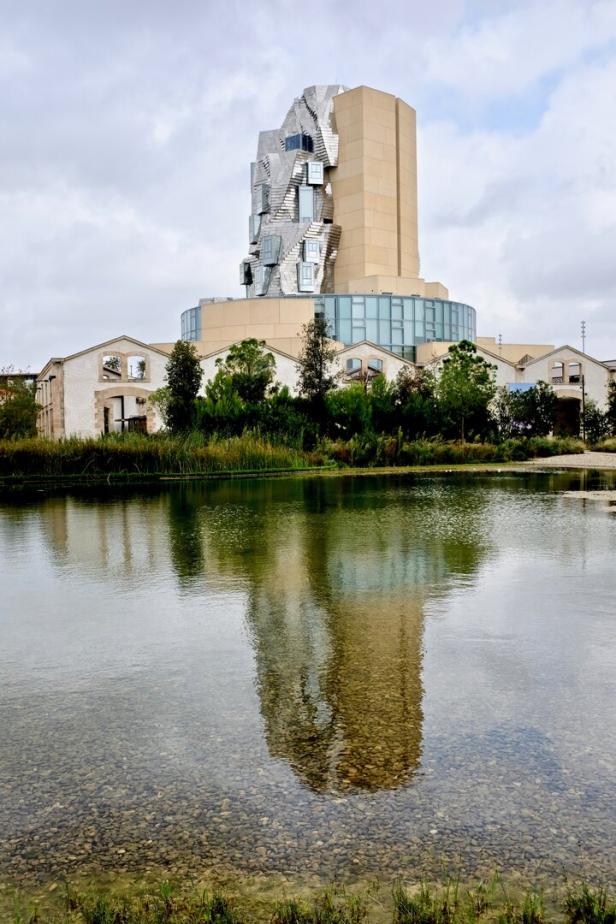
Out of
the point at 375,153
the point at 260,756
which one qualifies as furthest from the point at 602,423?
the point at 260,756

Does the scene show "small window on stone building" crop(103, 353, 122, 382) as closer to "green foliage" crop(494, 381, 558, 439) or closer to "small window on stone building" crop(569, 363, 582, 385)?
"green foliage" crop(494, 381, 558, 439)

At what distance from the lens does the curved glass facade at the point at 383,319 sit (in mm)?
73938

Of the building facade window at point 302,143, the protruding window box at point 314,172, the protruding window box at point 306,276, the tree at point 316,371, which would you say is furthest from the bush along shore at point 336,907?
the building facade window at point 302,143

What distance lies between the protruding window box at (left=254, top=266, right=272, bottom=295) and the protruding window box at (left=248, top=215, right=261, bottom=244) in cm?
418

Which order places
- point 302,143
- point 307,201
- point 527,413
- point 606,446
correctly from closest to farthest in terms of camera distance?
1. point 606,446
2. point 527,413
3. point 307,201
4. point 302,143

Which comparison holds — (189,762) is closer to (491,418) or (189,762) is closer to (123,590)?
(123,590)

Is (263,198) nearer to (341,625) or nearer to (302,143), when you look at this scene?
(302,143)

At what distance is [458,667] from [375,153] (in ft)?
256

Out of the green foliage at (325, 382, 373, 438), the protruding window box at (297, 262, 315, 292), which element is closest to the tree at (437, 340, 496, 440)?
the green foliage at (325, 382, 373, 438)

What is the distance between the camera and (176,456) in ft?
92.3

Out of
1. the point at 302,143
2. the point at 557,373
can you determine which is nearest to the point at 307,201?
the point at 302,143

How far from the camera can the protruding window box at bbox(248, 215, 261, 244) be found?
3440 inches

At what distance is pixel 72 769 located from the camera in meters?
3.96

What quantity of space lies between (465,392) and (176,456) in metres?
18.3
